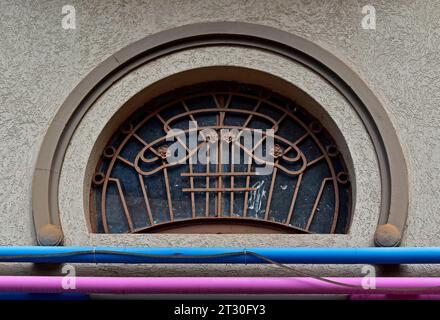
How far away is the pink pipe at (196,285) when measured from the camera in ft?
16.1

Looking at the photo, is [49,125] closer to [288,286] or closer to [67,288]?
[67,288]

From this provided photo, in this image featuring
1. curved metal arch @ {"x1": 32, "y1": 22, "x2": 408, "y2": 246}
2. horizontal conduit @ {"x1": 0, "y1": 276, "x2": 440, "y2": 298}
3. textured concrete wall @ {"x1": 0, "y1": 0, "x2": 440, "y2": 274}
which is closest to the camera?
horizontal conduit @ {"x1": 0, "y1": 276, "x2": 440, "y2": 298}

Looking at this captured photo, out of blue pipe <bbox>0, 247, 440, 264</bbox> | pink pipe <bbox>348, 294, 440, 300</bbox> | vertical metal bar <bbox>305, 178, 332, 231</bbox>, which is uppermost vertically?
vertical metal bar <bbox>305, 178, 332, 231</bbox>

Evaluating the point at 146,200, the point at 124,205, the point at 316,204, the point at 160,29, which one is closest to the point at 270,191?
the point at 316,204

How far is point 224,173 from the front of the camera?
595 cm

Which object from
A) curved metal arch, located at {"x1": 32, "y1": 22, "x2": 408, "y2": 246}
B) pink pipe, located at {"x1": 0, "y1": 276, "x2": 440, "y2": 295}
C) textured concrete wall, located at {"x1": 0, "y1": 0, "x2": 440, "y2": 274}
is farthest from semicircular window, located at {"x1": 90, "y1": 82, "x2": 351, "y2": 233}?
pink pipe, located at {"x1": 0, "y1": 276, "x2": 440, "y2": 295}

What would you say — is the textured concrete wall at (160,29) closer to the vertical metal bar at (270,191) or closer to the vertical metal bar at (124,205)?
the vertical metal bar at (124,205)

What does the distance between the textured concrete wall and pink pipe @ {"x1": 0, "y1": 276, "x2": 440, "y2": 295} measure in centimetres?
77

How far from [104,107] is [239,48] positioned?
124 cm

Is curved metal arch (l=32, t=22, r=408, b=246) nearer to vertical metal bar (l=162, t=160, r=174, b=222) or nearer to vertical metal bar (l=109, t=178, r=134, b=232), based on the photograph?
vertical metal bar (l=109, t=178, r=134, b=232)

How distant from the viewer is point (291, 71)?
5914mm

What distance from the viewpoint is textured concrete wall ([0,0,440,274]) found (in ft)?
18.9

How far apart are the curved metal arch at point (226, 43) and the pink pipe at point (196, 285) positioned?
0.46m

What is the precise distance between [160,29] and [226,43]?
0.58 metres
